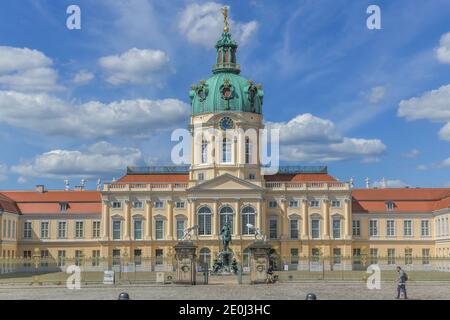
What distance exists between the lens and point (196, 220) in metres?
86.9

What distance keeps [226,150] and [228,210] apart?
24.6ft

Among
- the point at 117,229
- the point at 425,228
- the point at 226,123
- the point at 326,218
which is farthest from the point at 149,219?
the point at 425,228

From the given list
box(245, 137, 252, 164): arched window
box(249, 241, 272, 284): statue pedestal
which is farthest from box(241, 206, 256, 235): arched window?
box(249, 241, 272, 284): statue pedestal

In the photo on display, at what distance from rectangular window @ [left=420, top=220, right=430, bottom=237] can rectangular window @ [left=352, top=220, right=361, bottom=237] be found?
24.4ft

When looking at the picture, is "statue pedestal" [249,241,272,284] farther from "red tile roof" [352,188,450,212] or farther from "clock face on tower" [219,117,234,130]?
"red tile roof" [352,188,450,212]

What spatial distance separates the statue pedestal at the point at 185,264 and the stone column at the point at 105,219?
41982 mm

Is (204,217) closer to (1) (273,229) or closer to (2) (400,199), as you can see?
(1) (273,229)

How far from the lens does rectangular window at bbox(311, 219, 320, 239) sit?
89.4 meters

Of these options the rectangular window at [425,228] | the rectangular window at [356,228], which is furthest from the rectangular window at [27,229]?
the rectangular window at [425,228]
